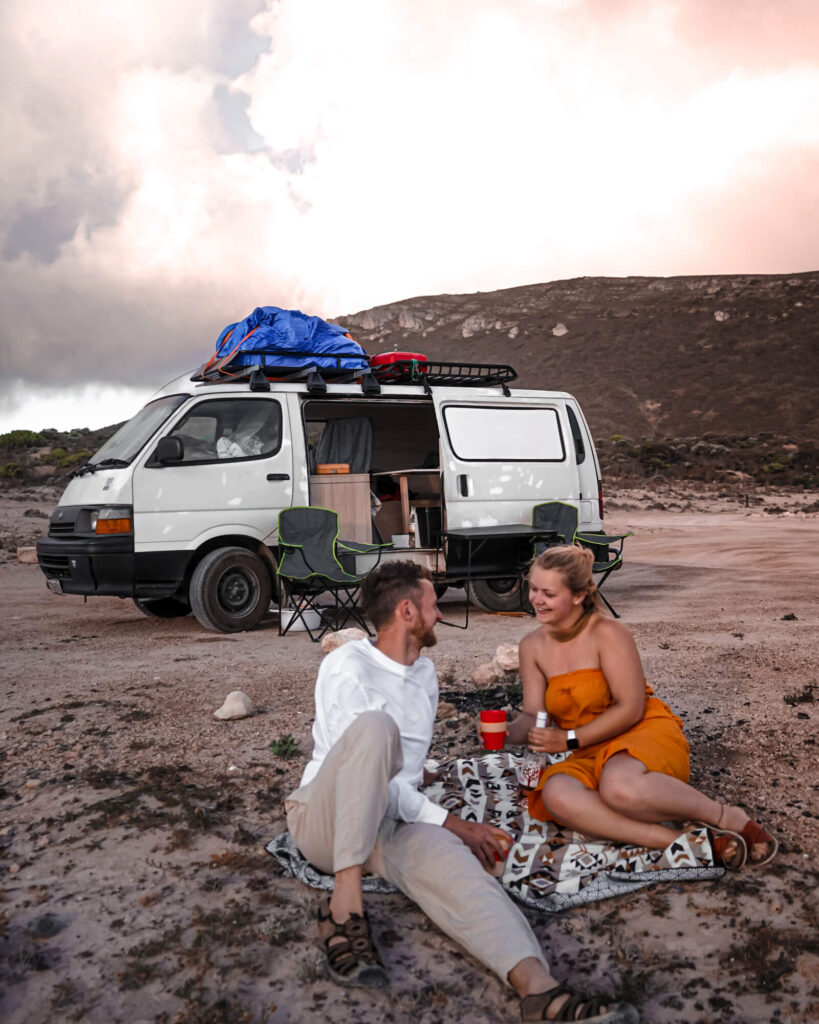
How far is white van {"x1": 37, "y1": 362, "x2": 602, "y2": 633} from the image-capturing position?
6891 millimetres

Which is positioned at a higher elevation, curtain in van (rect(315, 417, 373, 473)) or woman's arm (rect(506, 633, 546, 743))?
curtain in van (rect(315, 417, 373, 473))

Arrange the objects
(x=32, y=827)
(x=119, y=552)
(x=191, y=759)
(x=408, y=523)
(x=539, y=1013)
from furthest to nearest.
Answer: (x=408, y=523) < (x=119, y=552) < (x=191, y=759) < (x=32, y=827) < (x=539, y=1013)

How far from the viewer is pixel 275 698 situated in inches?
190

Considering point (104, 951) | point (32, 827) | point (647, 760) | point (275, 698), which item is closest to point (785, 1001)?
point (647, 760)

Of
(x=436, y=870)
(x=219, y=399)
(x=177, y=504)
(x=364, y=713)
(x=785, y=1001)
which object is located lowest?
(x=785, y=1001)

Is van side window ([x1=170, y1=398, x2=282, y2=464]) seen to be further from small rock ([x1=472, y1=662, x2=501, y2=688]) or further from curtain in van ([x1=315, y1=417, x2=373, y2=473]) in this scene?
small rock ([x1=472, y1=662, x2=501, y2=688])

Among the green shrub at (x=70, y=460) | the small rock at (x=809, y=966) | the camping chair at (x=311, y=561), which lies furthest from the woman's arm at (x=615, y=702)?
the green shrub at (x=70, y=460)

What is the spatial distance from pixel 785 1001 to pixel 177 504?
18.9ft

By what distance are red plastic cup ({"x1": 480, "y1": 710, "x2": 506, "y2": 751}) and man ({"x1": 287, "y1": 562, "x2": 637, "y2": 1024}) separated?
0.52 m

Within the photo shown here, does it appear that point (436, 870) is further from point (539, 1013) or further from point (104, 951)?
point (104, 951)

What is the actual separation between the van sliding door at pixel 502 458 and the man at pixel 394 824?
522 centimetres

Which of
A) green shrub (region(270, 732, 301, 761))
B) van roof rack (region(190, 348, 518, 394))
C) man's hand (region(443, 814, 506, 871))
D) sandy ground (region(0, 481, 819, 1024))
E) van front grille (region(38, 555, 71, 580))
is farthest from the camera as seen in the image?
van roof rack (region(190, 348, 518, 394))

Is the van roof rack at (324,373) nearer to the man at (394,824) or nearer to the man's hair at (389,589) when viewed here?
the man's hair at (389,589)

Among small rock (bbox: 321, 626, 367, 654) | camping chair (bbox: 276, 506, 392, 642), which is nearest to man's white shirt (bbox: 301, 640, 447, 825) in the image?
small rock (bbox: 321, 626, 367, 654)
